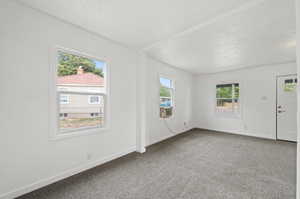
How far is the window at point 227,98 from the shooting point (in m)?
4.98

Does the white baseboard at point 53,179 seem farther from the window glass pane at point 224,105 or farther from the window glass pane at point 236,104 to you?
the window glass pane at point 236,104

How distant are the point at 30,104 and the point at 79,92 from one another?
0.67m

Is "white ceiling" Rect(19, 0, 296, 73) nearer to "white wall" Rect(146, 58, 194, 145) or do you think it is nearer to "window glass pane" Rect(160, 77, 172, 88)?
"white wall" Rect(146, 58, 194, 145)

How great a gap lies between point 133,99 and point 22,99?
6.44 ft

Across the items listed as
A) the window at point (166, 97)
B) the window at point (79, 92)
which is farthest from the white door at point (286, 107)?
the window at point (79, 92)

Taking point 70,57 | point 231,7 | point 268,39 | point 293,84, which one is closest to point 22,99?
point 70,57

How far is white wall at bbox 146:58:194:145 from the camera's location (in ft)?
12.1

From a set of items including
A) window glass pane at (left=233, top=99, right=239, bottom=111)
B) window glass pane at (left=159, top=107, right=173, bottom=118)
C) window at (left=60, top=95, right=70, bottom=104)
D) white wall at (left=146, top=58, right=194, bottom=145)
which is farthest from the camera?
window glass pane at (left=233, top=99, right=239, bottom=111)

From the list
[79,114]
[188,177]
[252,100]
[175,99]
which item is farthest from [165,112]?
[252,100]

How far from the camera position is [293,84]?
12.8 ft

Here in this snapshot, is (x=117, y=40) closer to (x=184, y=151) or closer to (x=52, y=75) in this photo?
(x=52, y=75)

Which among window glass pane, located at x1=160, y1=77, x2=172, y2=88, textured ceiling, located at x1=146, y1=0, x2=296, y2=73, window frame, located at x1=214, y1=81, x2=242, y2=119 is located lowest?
window frame, located at x1=214, y1=81, x2=242, y2=119

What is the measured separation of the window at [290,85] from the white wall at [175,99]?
3.00 meters

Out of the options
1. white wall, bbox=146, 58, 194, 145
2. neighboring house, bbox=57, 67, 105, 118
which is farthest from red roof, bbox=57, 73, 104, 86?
white wall, bbox=146, 58, 194, 145
